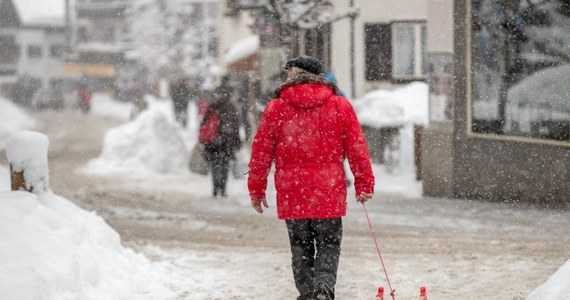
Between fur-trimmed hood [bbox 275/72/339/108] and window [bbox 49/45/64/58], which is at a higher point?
window [bbox 49/45/64/58]

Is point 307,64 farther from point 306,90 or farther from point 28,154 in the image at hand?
point 28,154

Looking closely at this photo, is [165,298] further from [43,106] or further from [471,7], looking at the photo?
[43,106]

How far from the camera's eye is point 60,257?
6234 mm

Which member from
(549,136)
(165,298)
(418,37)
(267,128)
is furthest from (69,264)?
(418,37)

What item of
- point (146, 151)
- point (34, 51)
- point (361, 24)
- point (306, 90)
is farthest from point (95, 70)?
point (306, 90)

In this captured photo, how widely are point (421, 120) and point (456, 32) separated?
4.38 metres

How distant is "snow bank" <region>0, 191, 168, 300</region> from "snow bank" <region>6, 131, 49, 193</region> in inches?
6.9

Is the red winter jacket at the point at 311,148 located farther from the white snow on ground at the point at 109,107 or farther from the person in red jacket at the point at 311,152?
the white snow on ground at the point at 109,107

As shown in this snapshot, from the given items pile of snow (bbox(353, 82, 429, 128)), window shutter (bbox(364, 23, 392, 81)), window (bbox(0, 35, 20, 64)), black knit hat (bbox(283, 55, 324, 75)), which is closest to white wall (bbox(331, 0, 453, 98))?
window shutter (bbox(364, 23, 392, 81))

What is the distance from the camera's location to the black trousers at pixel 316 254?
18.6 ft

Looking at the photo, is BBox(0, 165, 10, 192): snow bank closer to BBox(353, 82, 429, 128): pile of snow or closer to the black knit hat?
the black knit hat

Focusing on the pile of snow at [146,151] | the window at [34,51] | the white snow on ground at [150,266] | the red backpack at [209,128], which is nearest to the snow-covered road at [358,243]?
the white snow on ground at [150,266]

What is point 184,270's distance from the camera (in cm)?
817

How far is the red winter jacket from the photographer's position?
556 centimetres
